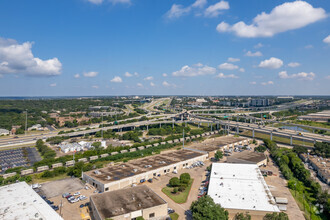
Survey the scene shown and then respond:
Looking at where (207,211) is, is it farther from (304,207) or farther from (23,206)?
(23,206)

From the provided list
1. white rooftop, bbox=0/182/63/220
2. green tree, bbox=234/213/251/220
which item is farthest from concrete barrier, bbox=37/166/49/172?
green tree, bbox=234/213/251/220

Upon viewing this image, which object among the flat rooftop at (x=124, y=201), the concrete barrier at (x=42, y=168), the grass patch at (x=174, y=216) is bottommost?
the concrete barrier at (x=42, y=168)

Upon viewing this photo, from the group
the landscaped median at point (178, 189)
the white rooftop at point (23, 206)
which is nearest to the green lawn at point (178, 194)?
the landscaped median at point (178, 189)

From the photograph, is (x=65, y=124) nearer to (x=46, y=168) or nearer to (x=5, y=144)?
(x=5, y=144)

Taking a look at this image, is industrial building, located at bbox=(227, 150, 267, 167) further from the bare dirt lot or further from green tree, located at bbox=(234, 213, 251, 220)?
A: the bare dirt lot

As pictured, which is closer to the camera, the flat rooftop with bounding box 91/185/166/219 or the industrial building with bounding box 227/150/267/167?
the flat rooftop with bounding box 91/185/166/219

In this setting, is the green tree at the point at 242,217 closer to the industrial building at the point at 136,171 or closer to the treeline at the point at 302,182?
the treeline at the point at 302,182
